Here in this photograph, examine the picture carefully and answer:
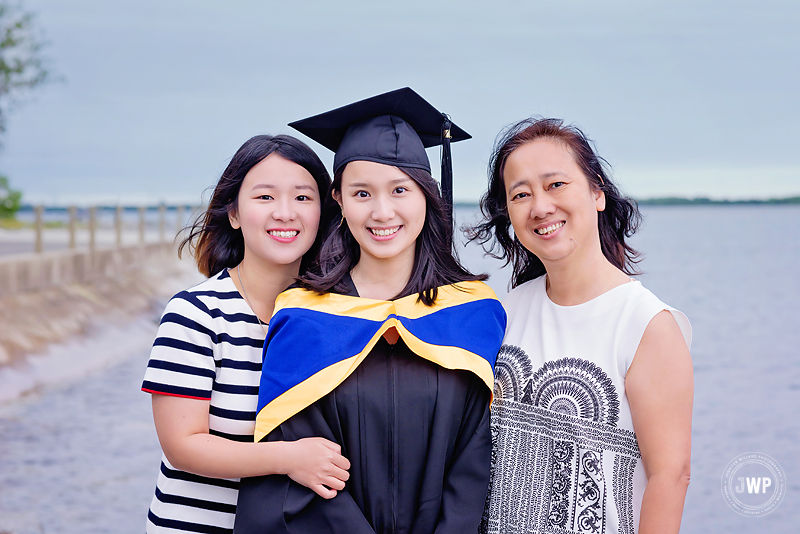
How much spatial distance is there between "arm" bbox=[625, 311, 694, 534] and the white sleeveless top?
56 mm

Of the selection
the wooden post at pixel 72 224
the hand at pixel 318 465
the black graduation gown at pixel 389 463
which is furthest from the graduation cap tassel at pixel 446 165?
the wooden post at pixel 72 224

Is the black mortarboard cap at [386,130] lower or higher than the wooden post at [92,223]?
higher

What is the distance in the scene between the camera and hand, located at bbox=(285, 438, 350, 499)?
5.94 feet

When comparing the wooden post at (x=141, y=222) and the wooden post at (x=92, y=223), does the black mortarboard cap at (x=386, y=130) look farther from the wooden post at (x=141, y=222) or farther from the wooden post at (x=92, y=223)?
the wooden post at (x=141, y=222)

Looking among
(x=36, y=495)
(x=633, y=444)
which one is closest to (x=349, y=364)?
(x=633, y=444)

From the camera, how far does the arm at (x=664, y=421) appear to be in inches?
68.5

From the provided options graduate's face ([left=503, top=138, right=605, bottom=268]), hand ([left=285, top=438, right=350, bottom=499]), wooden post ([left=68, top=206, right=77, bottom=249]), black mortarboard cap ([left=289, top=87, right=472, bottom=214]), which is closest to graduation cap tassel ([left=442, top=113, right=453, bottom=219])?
black mortarboard cap ([left=289, top=87, right=472, bottom=214])

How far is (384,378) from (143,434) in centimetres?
552

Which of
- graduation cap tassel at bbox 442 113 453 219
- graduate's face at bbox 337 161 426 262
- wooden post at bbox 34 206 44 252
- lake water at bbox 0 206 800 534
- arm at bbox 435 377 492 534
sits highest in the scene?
graduation cap tassel at bbox 442 113 453 219

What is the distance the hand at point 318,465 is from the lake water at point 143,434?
88cm

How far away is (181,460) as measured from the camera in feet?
6.41

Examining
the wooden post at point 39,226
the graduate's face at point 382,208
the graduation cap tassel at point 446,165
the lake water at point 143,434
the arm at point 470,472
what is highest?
the graduation cap tassel at point 446,165

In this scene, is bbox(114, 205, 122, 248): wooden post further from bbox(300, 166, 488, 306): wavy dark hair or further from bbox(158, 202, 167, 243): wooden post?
bbox(300, 166, 488, 306): wavy dark hair

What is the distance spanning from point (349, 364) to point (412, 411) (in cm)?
22
